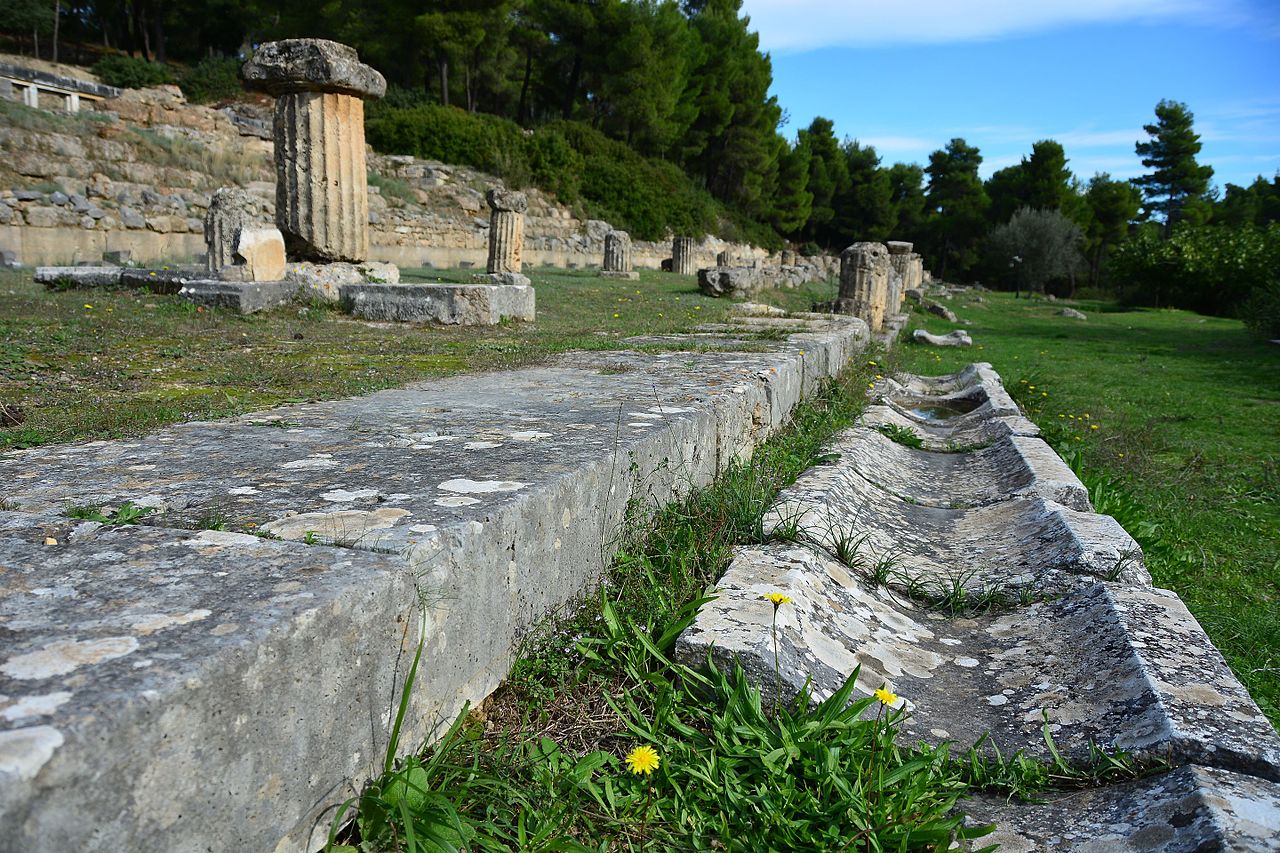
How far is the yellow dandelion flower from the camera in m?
1.51

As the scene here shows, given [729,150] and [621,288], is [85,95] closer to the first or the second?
[621,288]

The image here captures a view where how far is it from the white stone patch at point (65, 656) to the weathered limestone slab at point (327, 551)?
2 cm

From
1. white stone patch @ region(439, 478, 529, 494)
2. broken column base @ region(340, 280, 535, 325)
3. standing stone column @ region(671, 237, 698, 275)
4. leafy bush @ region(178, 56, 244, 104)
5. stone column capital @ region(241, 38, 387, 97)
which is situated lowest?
white stone patch @ region(439, 478, 529, 494)

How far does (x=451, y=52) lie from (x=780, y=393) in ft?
95.8

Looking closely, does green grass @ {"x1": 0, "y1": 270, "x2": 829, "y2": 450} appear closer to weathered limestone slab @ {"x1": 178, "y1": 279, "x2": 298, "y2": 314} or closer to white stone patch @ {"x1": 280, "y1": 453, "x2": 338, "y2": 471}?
weathered limestone slab @ {"x1": 178, "y1": 279, "x2": 298, "y2": 314}

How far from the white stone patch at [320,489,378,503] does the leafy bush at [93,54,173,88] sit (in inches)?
1237

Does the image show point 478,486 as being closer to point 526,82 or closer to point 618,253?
point 618,253

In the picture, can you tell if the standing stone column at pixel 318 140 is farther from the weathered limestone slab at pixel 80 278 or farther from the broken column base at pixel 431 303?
the weathered limestone slab at pixel 80 278

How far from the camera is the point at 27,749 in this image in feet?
2.68

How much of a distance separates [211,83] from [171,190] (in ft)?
40.2

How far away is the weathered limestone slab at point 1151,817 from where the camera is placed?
1375mm

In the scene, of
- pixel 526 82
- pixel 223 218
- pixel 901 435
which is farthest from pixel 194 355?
pixel 526 82

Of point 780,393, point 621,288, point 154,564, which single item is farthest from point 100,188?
point 154,564

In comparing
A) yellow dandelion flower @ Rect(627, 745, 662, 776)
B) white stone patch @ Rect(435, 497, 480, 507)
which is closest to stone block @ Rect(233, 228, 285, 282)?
white stone patch @ Rect(435, 497, 480, 507)
